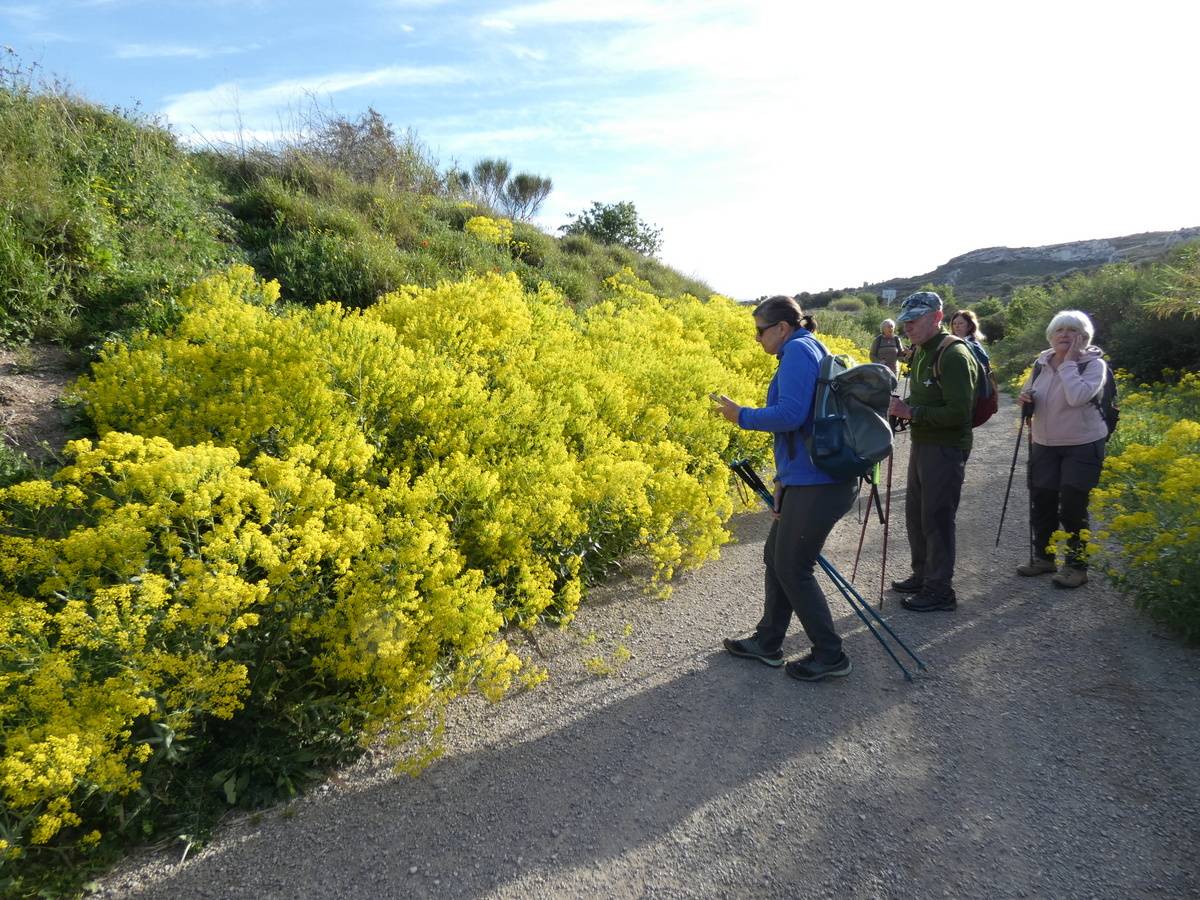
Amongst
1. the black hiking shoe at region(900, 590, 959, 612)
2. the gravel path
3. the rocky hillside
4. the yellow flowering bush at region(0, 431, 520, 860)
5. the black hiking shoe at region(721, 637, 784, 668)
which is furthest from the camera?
the rocky hillside

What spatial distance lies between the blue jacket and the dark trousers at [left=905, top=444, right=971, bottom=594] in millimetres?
1302

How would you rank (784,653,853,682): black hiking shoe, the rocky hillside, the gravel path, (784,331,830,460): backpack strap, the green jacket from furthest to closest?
the rocky hillside, the green jacket, (784,653,853,682): black hiking shoe, (784,331,830,460): backpack strap, the gravel path

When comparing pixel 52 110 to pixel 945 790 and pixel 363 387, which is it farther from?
pixel 945 790

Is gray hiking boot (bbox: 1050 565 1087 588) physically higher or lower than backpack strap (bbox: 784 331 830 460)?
lower

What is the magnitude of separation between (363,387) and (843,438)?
263cm

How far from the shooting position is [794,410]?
2.97 m

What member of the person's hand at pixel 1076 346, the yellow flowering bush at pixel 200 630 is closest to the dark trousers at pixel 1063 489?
the person's hand at pixel 1076 346

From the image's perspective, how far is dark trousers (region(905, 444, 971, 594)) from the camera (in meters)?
3.88

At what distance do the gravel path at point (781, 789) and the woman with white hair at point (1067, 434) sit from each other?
0.76 metres

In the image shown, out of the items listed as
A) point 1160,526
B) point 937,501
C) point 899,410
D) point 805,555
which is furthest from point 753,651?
point 1160,526

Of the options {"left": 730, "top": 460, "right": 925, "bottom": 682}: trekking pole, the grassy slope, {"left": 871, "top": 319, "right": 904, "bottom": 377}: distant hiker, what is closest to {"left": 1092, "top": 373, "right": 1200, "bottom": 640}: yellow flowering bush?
{"left": 730, "top": 460, "right": 925, "bottom": 682}: trekking pole

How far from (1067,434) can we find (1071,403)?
21 centimetres

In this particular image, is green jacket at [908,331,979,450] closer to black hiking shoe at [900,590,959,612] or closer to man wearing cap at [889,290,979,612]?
man wearing cap at [889,290,979,612]

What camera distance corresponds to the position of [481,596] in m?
2.77
